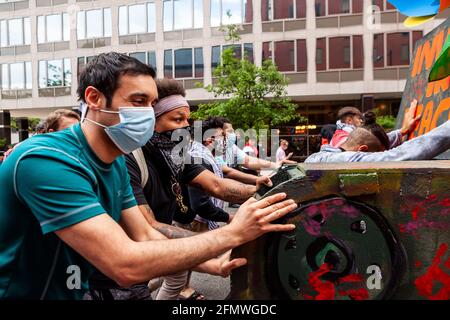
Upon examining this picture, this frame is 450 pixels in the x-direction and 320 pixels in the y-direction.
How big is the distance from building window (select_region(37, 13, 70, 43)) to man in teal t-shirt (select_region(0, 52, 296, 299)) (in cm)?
2919

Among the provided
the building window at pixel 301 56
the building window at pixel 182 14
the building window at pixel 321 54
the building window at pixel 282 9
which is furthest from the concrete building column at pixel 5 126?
the building window at pixel 321 54

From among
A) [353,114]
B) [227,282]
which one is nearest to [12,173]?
[227,282]

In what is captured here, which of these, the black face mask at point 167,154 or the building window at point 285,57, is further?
the building window at point 285,57

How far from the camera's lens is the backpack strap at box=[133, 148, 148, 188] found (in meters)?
2.62

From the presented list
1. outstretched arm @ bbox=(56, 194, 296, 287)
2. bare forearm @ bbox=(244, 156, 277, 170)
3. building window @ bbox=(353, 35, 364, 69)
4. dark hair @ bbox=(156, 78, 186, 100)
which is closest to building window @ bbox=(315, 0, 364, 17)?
building window @ bbox=(353, 35, 364, 69)

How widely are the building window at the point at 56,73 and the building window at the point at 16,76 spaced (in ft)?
3.39

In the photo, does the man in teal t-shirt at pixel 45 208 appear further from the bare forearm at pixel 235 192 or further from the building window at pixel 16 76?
the building window at pixel 16 76

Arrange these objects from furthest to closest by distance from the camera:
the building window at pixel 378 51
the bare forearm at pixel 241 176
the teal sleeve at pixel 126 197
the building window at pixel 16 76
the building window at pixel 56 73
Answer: the building window at pixel 16 76 < the building window at pixel 56 73 < the building window at pixel 378 51 < the bare forearm at pixel 241 176 < the teal sleeve at pixel 126 197

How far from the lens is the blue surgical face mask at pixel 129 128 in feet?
6.22

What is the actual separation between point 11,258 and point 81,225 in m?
0.32

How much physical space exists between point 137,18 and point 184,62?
13.0 feet

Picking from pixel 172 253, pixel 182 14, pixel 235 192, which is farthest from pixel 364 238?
pixel 182 14

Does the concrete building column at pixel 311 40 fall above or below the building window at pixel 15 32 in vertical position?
below
